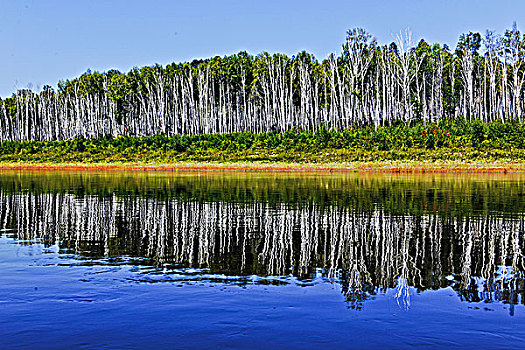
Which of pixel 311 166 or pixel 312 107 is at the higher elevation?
pixel 312 107

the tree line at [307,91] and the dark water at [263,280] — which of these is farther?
the tree line at [307,91]

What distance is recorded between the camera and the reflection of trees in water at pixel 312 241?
39.5 feet

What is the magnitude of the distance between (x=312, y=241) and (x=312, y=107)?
92.7m

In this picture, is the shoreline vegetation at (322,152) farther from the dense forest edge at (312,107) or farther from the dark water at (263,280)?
the dark water at (263,280)

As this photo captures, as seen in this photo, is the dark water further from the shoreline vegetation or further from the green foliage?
the green foliage

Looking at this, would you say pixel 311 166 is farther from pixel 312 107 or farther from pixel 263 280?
pixel 263 280

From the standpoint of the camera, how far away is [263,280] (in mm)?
11930

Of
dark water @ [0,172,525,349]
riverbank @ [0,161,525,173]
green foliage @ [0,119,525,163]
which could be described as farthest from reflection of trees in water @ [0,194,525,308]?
green foliage @ [0,119,525,163]

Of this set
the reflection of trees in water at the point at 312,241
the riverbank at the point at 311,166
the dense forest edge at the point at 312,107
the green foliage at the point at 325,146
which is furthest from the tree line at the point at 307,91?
the reflection of trees in water at the point at 312,241

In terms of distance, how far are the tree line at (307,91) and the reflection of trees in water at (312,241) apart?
6573 centimetres

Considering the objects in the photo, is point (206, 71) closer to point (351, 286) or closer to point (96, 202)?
point (96, 202)

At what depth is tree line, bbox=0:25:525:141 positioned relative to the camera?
9194 cm

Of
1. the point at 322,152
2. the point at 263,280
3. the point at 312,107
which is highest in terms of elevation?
the point at 312,107

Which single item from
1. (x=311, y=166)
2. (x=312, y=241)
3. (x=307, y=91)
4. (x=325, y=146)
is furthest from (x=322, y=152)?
(x=312, y=241)
